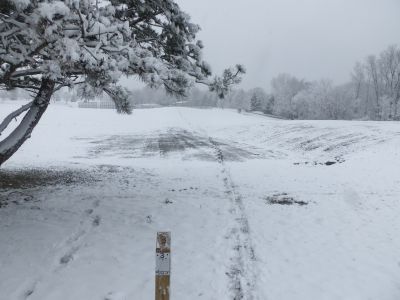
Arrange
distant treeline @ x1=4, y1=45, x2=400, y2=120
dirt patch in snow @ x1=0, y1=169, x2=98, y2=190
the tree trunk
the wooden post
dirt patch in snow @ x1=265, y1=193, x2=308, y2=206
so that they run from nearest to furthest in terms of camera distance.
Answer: the wooden post
the tree trunk
dirt patch in snow @ x1=265, y1=193, x2=308, y2=206
dirt patch in snow @ x1=0, y1=169, x2=98, y2=190
distant treeline @ x1=4, y1=45, x2=400, y2=120

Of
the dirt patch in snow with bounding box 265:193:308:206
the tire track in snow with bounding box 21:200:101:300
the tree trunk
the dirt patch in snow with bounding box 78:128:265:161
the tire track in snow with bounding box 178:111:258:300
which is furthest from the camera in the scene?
the dirt patch in snow with bounding box 78:128:265:161

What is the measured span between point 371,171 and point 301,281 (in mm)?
9688

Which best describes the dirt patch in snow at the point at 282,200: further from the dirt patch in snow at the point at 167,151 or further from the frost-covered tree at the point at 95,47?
the dirt patch in snow at the point at 167,151

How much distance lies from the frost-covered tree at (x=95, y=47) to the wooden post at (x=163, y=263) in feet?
9.59

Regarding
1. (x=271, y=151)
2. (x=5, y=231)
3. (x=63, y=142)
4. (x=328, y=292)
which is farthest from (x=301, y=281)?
(x=63, y=142)

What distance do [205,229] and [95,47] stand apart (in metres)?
3.92

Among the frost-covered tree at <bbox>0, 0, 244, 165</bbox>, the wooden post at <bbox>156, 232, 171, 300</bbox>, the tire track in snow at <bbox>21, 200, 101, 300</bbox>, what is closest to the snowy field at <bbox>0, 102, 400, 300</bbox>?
the tire track in snow at <bbox>21, 200, 101, 300</bbox>

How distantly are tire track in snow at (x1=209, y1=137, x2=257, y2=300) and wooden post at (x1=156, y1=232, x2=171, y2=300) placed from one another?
138 cm

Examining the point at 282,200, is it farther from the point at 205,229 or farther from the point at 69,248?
the point at 69,248

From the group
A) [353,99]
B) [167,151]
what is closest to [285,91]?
[353,99]

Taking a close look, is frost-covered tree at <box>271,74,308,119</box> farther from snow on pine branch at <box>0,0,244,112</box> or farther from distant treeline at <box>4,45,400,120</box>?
snow on pine branch at <box>0,0,244,112</box>

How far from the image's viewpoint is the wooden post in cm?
423

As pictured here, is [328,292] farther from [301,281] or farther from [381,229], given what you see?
[381,229]

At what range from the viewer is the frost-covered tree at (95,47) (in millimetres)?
5785
